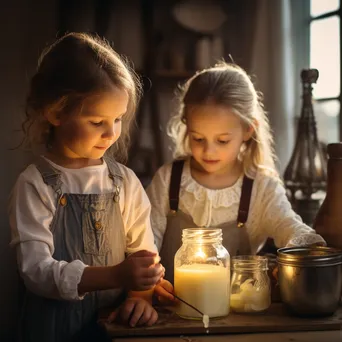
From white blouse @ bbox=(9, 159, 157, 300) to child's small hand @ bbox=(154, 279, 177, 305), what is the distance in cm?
10

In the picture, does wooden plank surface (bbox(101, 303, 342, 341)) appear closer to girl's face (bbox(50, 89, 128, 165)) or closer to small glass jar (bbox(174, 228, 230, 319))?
small glass jar (bbox(174, 228, 230, 319))

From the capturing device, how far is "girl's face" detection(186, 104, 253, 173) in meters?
1.55

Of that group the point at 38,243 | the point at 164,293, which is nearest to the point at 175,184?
the point at 164,293

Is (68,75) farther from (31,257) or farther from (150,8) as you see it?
(150,8)

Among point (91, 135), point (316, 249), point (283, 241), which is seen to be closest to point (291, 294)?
point (316, 249)

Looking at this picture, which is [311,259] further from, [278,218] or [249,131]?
[249,131]

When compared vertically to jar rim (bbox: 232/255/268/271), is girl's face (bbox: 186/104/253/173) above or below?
above

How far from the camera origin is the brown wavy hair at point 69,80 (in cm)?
126

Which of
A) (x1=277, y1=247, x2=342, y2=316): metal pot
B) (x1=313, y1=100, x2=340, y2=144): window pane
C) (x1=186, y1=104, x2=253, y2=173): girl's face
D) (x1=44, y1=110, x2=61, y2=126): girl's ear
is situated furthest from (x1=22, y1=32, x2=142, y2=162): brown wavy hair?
(x1=313, y1=100, x2=340, y2=144): window pane

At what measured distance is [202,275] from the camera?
3.84 ft

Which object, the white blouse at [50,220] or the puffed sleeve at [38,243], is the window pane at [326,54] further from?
the puffed sleeve at [38,243]

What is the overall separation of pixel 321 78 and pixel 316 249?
1.22 meters

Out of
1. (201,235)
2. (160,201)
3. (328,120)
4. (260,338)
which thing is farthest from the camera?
(328,120)

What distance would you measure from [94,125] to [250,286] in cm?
42
